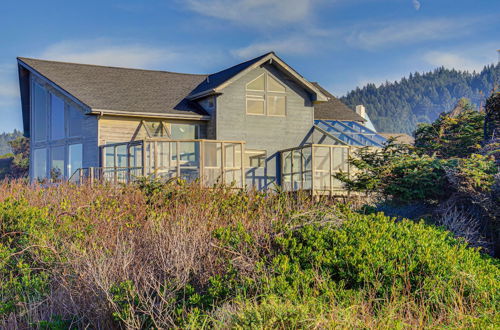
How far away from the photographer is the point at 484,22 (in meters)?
50.8

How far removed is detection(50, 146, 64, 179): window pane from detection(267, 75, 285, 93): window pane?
28.1 feet

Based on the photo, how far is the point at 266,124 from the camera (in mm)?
26172

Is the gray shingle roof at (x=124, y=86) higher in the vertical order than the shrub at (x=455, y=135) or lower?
higher

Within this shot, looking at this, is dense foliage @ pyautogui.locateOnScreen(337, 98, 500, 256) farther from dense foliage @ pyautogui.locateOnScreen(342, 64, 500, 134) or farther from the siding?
dense foliage @ pyautogui.locateOnScreen(342, 64, 500, 134)

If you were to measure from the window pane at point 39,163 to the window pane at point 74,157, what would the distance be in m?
1.81

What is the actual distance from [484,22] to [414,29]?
642 inches

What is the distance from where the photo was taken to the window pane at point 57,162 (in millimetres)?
25484

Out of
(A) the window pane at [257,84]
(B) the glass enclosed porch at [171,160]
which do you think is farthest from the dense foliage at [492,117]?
(A) the window pane at [257,84]

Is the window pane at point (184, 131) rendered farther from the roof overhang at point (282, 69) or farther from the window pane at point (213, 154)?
the window pane at point (213, 154)

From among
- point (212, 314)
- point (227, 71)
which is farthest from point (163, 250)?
point (227, 71)

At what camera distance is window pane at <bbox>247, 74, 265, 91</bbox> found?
25984 millimetres

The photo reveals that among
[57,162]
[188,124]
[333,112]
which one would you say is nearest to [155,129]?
[188,124]

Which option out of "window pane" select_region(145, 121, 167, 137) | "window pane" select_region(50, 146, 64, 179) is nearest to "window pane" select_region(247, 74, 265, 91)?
"window pane" select_region(145, 121, 167, 137)

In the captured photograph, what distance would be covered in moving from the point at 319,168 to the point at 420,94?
155 metres
